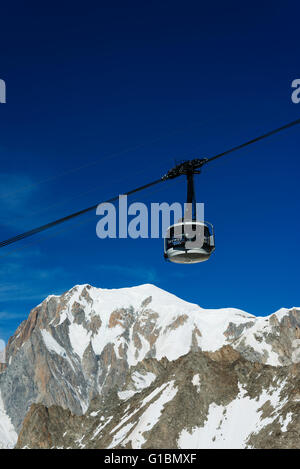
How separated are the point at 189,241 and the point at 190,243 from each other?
128 mm

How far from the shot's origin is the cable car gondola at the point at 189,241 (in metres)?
23.0

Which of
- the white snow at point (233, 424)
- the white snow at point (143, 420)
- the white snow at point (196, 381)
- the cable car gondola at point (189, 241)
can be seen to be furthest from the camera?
the white snow at point (196, 381)

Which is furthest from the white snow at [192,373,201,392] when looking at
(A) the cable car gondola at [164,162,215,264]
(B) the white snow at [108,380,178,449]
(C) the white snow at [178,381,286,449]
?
(A) the cable car gondola at [164,162,215,264]

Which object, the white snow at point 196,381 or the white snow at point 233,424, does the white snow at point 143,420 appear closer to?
the white snow at point 196,381

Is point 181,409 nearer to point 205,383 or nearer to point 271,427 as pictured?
point 205,383

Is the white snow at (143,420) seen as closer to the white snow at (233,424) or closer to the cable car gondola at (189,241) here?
the white snow at (233,424)

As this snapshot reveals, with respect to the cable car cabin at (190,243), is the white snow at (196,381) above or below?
above

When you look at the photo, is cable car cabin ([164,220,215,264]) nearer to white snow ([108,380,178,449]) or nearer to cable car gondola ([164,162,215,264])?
cable car gondola ([164,162,215,264])

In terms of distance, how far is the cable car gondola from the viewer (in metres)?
23.0

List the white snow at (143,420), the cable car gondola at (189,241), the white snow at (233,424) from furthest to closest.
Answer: the white snow at (143,420)
the white snow at (233,424)
the cable car gondola at (189,241)

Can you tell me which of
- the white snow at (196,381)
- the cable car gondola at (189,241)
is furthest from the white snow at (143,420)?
the cable car gondola at (189,241)

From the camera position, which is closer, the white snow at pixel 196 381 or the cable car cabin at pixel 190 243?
the cable car cabin at pixel 190 243

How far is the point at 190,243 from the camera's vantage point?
75.6ft

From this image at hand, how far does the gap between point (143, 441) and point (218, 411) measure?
64.8ft
